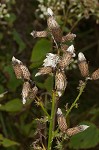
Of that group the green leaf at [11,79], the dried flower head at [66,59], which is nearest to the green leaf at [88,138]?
the green leaf at [11,79]

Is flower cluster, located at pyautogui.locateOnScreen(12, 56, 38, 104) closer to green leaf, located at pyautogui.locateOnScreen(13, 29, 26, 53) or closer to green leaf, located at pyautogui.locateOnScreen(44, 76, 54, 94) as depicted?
green leaf, located at pyautogui.locateOnScreen(44, 76, 54, 94)

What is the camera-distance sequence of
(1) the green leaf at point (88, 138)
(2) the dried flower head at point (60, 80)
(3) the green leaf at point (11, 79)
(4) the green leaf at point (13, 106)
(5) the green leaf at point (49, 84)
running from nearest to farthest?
(2) the dried flower head at point (60, 80)
(1) the green leaf at point (88, 138)
(5) the green leaf at point (49, 84)
(4) the green leaf at point (13, 106)
(3) the green leaf at point (11, 79)

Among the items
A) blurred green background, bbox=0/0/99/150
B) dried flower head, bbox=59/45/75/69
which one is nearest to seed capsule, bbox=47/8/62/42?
dried flower head, bbox=59/45/75/69

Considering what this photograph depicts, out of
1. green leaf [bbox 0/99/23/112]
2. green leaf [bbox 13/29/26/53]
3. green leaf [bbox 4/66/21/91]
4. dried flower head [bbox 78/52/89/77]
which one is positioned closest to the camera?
dried flower head [bbox 78/52/89/77]

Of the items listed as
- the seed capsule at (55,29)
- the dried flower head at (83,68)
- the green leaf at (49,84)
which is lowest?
the dried flower head at (83,68)

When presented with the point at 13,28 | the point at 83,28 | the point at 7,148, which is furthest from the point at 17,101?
the point at 83,28

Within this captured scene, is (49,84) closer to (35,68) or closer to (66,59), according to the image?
(35,68)

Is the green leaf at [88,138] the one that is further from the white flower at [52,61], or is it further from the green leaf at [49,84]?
the white flower at [52,61]

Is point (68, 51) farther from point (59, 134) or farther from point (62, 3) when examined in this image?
point (62, 3)
